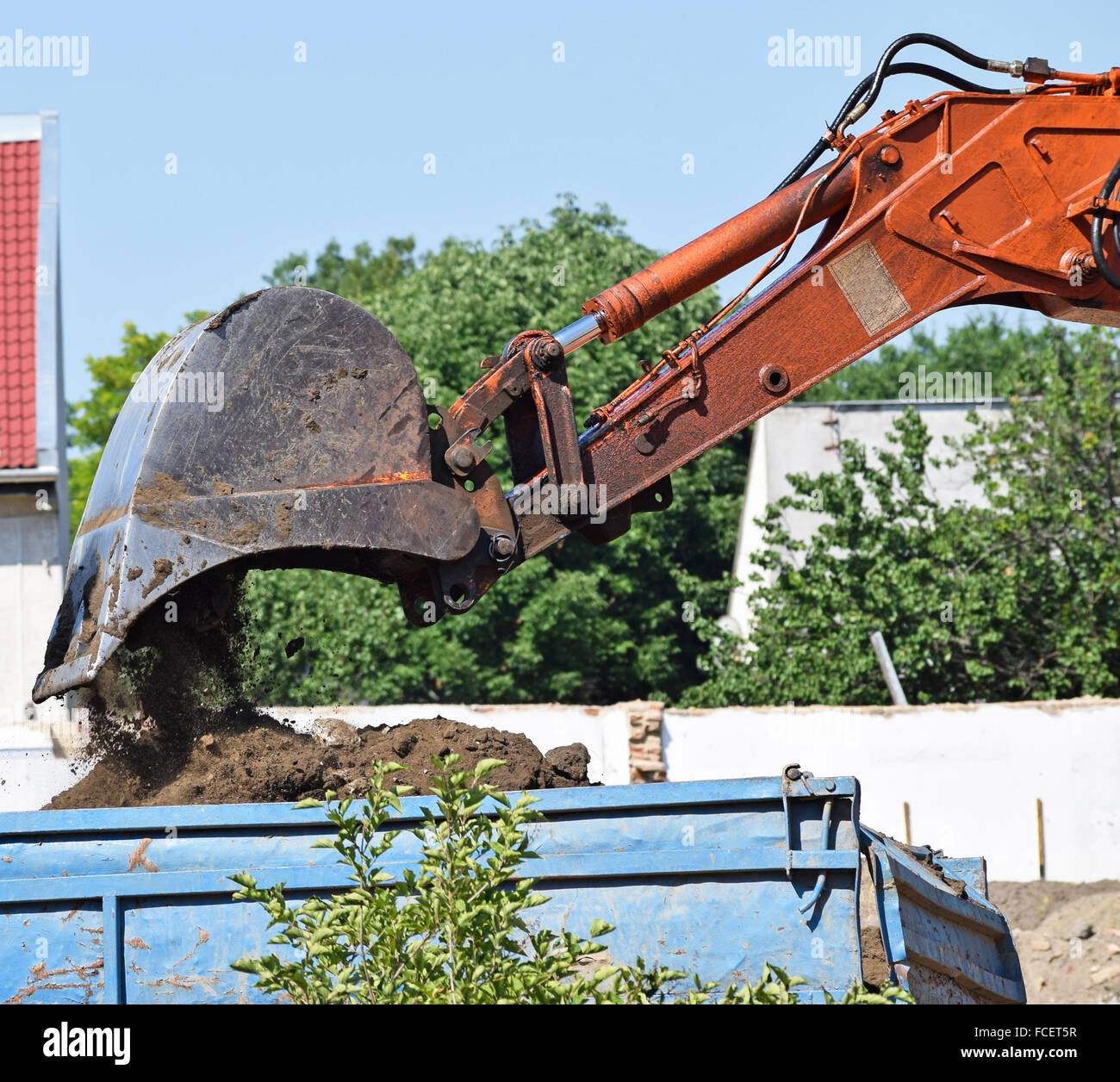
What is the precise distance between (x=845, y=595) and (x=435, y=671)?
6.90m

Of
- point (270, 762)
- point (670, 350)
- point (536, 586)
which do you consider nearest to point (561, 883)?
point (270, 762)

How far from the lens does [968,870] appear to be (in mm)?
6086

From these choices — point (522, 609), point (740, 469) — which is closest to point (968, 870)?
point (522, 609)

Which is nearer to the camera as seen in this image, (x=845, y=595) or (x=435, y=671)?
(x=845, y=595)

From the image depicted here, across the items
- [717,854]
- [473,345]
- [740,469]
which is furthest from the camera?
[740,469]

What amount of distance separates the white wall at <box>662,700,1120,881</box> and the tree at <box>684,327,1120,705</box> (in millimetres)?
2729

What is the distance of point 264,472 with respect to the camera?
468 cm

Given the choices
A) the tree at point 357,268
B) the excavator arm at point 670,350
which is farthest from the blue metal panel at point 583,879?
the tree at point 357,268

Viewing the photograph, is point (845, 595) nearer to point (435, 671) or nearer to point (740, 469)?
point (435, 671)

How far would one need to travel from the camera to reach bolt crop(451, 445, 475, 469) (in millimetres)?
4965

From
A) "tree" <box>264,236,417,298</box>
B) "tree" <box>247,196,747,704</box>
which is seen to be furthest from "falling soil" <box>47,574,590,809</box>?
"tree" <box>264,236,417,298</box>

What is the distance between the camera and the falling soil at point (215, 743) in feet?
15.9

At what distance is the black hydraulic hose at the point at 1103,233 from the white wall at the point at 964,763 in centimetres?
717

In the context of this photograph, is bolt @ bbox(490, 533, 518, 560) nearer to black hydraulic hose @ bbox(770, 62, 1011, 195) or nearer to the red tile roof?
black hydraulic hose @ bbox(770, 62, 1011, 195)
